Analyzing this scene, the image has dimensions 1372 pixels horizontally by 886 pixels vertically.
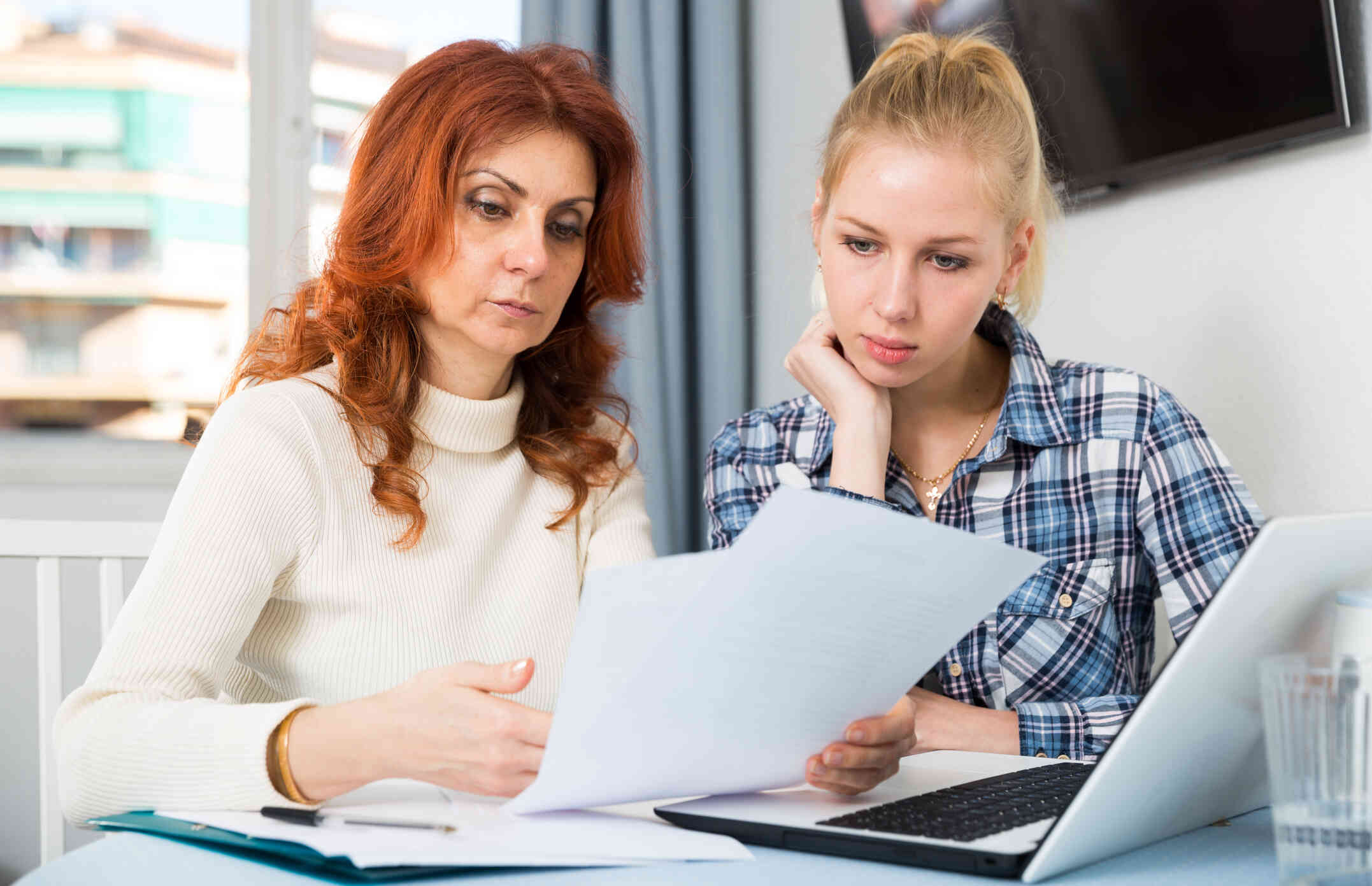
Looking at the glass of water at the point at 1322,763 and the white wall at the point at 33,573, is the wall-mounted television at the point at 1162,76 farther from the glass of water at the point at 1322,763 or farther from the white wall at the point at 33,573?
the white wall at the point at 33,573

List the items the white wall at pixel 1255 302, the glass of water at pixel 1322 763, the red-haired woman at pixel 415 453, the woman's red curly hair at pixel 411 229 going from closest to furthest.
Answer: the glass of water at pixel 1322 763 < the red-haired woman at pixel 415 453 < the woman's red curly hair at pixel 411 229 < the white wall at pixel 1255 302

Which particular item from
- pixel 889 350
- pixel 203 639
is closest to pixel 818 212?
pixel 889 350

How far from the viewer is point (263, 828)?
646mm

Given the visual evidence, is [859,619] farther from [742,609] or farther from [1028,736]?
[1028,736]

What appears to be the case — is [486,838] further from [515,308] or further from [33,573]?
[33,573]

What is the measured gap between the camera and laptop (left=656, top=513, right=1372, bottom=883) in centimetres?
55

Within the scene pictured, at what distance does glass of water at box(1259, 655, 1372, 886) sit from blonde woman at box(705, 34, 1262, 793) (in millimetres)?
549

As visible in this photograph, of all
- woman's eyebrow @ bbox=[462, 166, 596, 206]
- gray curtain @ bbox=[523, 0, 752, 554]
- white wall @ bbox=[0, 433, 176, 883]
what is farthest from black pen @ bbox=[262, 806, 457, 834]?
gray curtain @ bbox=[523, 0, 752, 554]

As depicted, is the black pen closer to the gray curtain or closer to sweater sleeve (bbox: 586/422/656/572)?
sweater sleeve (bbox: 586/422/656/572)

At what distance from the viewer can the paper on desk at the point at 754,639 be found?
1.88ft

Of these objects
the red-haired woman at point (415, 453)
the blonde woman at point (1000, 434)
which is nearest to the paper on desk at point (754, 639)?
the red-haired woman at point (415, 453)

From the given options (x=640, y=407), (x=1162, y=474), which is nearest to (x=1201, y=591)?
(x=1162, y=474)

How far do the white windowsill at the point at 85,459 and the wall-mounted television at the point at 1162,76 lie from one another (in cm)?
160

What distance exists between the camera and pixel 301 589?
1.02 meters
